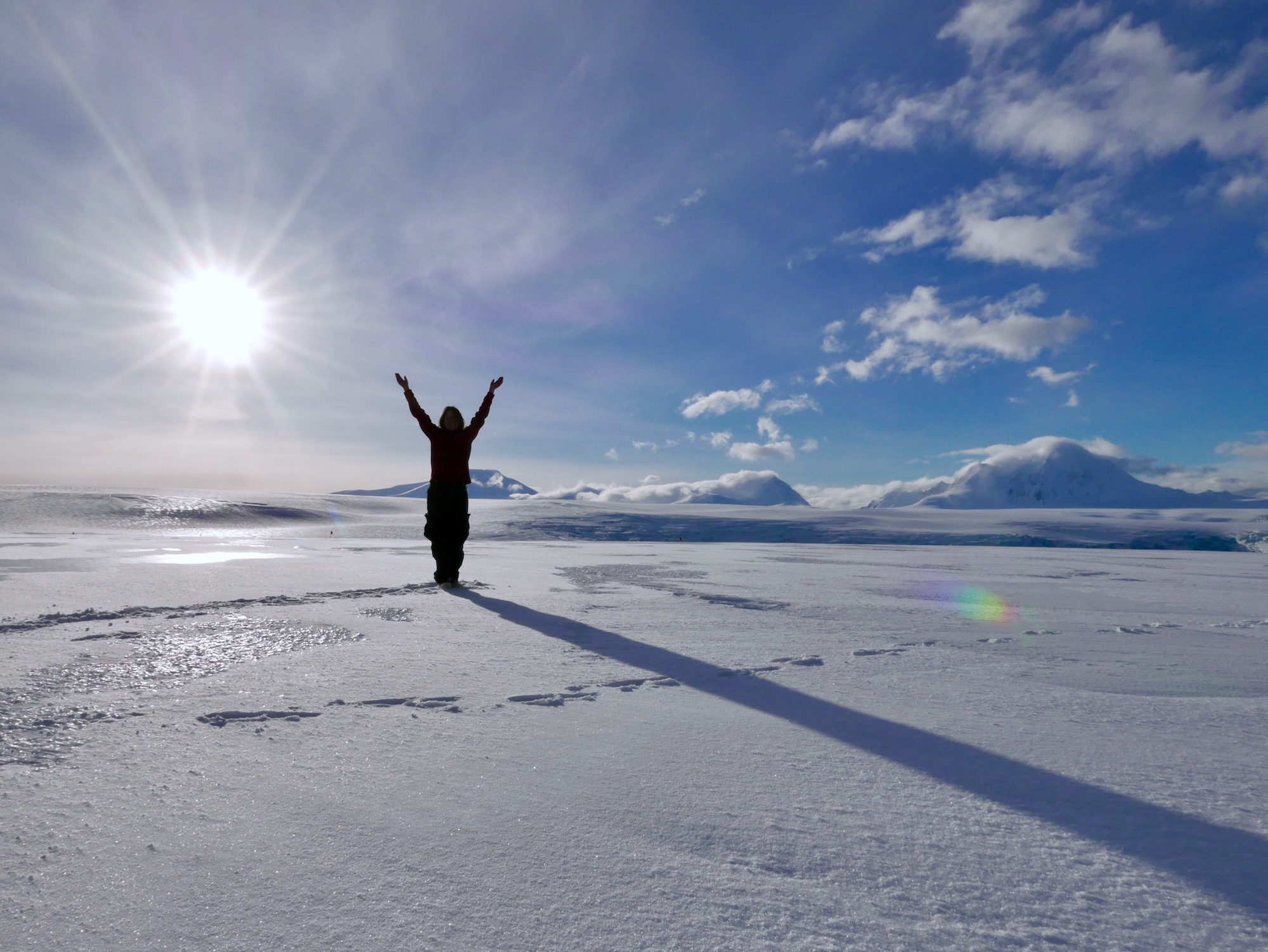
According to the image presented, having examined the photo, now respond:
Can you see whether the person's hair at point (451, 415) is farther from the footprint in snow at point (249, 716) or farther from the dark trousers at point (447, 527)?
the footprint in snow at point (249, 716)

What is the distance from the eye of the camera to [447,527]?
260 inches

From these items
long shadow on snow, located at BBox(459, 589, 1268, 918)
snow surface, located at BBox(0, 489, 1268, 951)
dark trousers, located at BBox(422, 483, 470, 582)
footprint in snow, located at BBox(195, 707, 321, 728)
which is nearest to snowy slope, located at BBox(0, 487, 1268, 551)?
dark trousers, located at BBox(422, 483, 470, 582)

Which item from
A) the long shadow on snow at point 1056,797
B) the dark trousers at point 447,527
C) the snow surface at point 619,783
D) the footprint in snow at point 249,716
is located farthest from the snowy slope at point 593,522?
the long shadow on snow at point 1056,797

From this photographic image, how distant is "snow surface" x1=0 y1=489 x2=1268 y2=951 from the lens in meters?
1.17

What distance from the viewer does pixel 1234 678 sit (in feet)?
9.74

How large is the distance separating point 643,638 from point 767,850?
246 cm

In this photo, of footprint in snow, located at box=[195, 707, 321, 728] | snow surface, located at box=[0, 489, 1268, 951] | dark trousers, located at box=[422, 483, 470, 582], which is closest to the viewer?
snow surface, located at box=[0, 489, 1268, 951]

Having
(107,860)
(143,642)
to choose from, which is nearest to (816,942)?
(107,860)

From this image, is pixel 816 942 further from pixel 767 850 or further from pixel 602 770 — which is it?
pixel 602 770

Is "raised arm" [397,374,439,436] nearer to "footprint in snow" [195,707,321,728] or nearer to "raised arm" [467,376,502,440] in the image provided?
"raised arm" [467,376,502,440]

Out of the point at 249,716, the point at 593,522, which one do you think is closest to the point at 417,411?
the point at 249,716

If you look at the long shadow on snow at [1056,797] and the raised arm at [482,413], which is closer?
the long shadow on snow at [1056,797]

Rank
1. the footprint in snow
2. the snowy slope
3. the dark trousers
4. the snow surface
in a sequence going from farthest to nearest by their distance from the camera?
the snowy slope → the dark trousers → the footprint in snow → the snow surface

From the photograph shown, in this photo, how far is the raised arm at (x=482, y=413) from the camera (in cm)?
681
